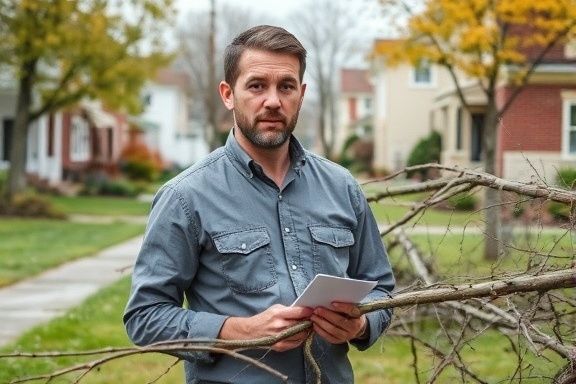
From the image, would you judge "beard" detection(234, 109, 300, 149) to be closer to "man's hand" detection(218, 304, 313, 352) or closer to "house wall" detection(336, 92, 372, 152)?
"man's hand" detection(218, 304, 313, 352)

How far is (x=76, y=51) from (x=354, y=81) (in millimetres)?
49944

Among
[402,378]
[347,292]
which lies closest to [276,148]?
[347,292]

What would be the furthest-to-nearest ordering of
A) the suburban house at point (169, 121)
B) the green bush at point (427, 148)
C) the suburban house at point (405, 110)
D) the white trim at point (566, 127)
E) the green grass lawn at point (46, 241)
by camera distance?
1. the suburban house at point (169, 121)
2. the suburban house at point (405, 110)
3. the green bush at point (427, 148)
4. the white trim at point (566, 127)
5. the green grass lawn at point (46, 241)

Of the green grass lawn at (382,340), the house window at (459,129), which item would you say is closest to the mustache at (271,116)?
the green grass lawn at (382,340)

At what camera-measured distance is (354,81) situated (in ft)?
246

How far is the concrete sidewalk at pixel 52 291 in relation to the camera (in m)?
10.1

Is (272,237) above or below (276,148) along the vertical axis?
below

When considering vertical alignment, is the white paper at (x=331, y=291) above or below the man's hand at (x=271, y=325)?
above

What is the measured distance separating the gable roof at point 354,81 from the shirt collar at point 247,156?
7099 cm

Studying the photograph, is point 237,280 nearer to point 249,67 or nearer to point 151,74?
point 249,67

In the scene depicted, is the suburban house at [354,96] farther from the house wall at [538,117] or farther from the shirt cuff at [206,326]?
the shirt cuff at [206,326]

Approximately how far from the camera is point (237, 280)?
2961 millimetres

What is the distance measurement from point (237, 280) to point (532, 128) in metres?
22.3

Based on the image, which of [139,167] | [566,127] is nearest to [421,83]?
[139,167]
